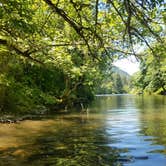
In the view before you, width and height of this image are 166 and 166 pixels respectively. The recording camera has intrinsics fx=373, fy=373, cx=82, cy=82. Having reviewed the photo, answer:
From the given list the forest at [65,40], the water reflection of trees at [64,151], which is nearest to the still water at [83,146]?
the water reflection of trees at [64,151]

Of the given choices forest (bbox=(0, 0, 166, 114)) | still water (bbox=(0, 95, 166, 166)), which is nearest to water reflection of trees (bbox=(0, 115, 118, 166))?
still water (bbox=(0, 95, 166, 166))

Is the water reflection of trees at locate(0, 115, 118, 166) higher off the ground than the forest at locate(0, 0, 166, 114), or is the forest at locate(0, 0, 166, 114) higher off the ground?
the forest at locate(0, 0, 166, 114)

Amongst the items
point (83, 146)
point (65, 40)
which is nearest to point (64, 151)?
point (83, 146)

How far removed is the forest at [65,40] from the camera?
8633mm

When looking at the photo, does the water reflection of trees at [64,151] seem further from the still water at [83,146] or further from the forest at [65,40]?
the forest at [65,40]

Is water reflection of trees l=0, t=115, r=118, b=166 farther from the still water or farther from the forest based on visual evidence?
the forest

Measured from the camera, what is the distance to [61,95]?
44000mm

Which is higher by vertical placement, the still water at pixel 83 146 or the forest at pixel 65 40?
the forest at pixel 65 40

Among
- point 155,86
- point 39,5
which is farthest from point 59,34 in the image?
point 155,86

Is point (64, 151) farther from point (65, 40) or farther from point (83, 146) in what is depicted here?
point (65, 40)

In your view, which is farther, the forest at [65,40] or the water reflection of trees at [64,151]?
the water reflection of trees at [64,151]

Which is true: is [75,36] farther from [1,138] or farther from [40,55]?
[1,138]

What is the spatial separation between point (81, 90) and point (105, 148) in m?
44.1

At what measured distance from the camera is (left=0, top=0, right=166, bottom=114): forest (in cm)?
863
